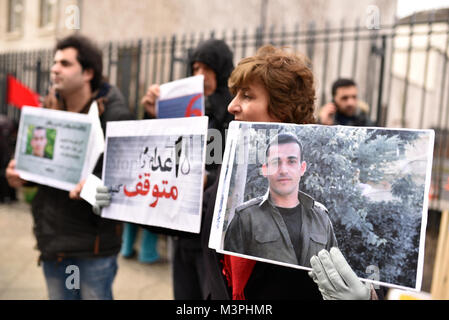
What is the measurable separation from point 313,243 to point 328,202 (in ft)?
0.40

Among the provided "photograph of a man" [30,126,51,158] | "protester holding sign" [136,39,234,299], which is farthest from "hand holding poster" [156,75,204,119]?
"photograph of a man" [30,126,51,158]

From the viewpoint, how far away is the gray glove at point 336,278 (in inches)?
41.0

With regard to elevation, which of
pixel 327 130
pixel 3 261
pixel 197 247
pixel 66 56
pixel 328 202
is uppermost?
pixel 66 56

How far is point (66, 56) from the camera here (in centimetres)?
237

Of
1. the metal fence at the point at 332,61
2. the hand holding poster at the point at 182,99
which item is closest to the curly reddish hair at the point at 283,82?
the metal fence at the point at 332,61

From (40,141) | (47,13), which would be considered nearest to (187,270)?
(40,141)

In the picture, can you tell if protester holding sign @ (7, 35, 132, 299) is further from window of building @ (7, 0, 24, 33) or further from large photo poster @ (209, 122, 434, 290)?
window of building @ (7, 0, 24, 33)

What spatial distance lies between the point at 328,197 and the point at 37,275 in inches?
173

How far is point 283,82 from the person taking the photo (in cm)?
143

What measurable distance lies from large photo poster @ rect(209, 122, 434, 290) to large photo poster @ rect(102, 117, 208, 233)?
25 cm

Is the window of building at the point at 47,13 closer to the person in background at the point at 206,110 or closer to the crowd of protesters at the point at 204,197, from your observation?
the crowd of protesters at the point at 204,197
